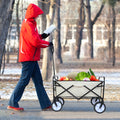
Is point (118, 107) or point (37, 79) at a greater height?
point (37, 79)

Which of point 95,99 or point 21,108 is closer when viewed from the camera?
point 21,108

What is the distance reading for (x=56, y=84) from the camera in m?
8.53

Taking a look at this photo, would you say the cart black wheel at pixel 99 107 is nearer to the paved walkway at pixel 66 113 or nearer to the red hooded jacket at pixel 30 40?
the paved walkway at pixel 66 113

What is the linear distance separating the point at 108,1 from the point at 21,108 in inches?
683

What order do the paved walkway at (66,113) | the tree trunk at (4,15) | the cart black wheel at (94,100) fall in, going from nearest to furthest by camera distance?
the paved walkway at (66,113), the cart black wheel at (94,100), the tree trunk at (4,15)

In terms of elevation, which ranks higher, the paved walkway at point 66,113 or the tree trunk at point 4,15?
the tree trunk at point 4,15

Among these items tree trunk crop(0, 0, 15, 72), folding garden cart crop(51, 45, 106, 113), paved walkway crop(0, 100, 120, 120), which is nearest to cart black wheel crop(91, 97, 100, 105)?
paved walkway crop(0, 100, 120, 120)

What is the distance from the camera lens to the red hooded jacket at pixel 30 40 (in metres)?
8.39

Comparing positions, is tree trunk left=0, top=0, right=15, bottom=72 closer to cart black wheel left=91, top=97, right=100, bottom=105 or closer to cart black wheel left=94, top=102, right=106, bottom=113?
cart black wheel left=91, top=97, right=100, bottom=105

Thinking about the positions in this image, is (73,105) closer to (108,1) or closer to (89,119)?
(89,119)

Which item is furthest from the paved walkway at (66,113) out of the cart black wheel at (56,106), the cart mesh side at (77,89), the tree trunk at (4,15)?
the tree trunk at (4,15)

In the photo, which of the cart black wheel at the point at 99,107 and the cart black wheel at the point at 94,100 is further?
the cart black wheel at the point at 94,100

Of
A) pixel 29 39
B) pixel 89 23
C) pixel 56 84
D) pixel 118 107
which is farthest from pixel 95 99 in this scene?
pixel 89 23

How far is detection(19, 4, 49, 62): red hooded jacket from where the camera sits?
330 inches
